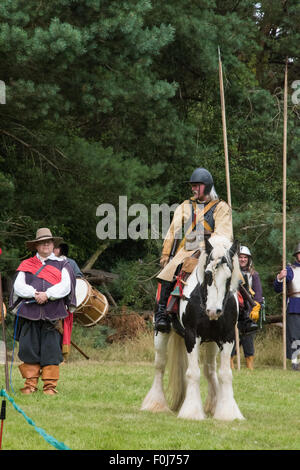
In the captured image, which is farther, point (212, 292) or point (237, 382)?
point (237, 382)

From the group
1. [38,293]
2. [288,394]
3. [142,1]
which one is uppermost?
[142,1]

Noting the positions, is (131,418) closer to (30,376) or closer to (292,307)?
(30,376)

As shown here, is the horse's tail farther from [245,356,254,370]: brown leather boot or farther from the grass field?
[245,356,254,370]: brown leather boot

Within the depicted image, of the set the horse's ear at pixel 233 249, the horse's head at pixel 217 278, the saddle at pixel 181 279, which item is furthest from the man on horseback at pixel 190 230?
the horse's head at pixel 217 278

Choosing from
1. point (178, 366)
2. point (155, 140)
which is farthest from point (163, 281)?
point (155, 140)

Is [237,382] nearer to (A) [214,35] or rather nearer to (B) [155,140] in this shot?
(B) [155,140]

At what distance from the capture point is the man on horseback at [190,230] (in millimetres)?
8766

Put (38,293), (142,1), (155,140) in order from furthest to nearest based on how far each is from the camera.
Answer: (155,140), (142,1), (38,293)

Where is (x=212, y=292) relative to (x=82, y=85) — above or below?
below

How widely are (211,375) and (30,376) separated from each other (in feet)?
8.07

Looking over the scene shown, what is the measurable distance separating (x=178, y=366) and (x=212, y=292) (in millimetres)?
1433

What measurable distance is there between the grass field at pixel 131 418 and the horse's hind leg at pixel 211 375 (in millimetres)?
400

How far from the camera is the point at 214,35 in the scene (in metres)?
18.4

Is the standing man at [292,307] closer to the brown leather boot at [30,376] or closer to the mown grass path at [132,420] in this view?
the mown grass path at [132,420]
